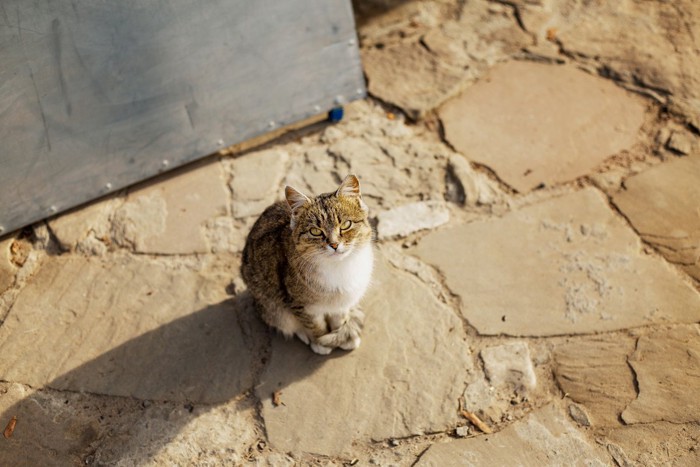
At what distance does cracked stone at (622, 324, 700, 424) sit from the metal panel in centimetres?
259

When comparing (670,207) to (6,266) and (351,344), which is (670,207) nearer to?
(351,344)

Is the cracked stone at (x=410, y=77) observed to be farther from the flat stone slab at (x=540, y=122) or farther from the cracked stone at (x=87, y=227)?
the cracked stone at (x=87, y=227)

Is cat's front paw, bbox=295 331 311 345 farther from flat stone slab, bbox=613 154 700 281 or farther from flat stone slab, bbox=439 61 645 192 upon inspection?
flat stone slab, bbox=613 154 700 281

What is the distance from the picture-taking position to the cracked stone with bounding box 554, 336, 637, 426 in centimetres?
322

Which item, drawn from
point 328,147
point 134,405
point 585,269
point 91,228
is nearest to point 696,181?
point 585,269

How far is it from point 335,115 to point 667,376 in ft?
8.96

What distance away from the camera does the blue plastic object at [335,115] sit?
184 inches

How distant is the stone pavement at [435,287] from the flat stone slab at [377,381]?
11 mm

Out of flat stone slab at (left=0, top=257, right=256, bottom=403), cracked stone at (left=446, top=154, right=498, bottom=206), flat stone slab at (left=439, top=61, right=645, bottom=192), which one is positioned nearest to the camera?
flat stone slab at (left=0, top=257, right=256, bottom=403)

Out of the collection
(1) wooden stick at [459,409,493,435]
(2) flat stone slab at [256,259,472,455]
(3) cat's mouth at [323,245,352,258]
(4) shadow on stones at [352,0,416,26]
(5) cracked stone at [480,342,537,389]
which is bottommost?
(1) wooden stick at [459,409,493,435]

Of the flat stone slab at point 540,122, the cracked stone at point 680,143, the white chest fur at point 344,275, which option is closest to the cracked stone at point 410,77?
the flat stone slab at point 540,122

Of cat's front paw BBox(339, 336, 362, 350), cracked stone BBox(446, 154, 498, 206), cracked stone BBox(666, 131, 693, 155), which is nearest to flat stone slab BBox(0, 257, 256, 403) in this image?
cat's front paw BBox(339, 336, 362, 350)

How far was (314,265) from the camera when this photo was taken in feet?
10.2

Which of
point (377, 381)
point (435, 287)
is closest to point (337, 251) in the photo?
point (377, 381)
